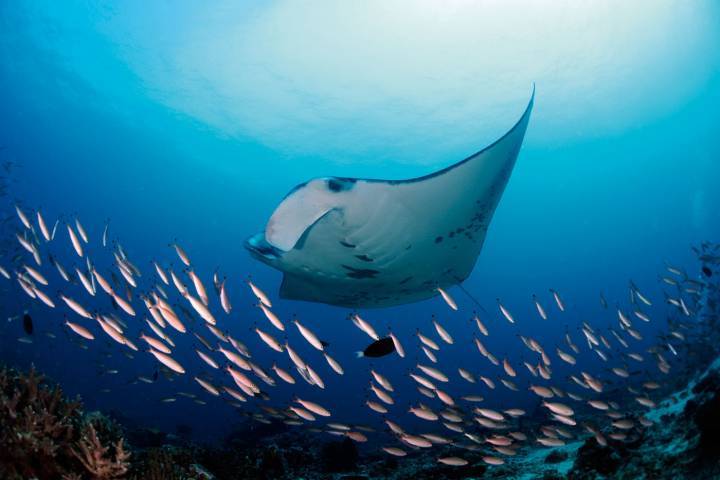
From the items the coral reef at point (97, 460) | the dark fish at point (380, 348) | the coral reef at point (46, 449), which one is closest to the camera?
the coral reef at point (46, 449)

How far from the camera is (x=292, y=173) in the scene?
113 feet

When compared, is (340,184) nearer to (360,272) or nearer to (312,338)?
(360,272)

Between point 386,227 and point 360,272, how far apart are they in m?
0.94

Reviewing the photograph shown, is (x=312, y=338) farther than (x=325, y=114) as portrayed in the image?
No

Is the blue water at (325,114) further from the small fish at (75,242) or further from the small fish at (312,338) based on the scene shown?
the small fish at (75,242)

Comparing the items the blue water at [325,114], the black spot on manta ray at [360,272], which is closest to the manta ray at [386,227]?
the black spot on manta ray at [360,272]

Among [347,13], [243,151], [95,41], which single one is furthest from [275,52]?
[243,151]

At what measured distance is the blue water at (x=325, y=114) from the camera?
17.5 m

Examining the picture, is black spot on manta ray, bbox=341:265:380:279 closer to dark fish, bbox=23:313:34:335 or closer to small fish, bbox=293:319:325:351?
small fish, bbox=293:319:325:351

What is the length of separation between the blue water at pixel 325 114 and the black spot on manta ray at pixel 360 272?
289 cm

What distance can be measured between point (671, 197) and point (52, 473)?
6503cm

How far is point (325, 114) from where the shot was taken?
940 inches

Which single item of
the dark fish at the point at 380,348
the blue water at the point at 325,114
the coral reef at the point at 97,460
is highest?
the blue water at the point at 325,114

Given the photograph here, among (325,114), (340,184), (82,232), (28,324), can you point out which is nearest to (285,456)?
(28,324)
